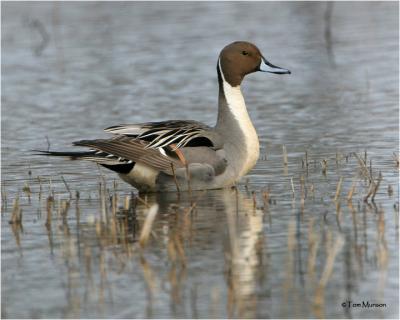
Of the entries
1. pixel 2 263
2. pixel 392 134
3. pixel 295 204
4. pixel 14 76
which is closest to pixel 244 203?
pixel 295 204

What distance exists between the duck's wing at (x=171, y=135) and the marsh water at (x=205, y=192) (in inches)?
17.6

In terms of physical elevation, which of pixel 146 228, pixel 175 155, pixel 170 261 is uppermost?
pixel 175 155

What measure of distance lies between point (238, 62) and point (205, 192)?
1.41 metres

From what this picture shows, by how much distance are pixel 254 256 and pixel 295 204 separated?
5.24 feet

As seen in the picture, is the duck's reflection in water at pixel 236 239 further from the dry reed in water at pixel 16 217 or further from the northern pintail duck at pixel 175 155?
the dry reed in water at pixel 16 217

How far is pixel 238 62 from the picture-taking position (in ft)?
33.4

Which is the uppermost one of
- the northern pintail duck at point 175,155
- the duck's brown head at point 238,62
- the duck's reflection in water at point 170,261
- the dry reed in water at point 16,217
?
the duck's brown head at point 238,62

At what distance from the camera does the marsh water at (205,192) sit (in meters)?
6.30

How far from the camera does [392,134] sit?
38.0 ft

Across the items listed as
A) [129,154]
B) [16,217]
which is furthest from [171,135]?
[16,217]

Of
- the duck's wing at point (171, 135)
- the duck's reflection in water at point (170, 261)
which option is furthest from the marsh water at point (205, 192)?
the duck's wing at point (171, 135)

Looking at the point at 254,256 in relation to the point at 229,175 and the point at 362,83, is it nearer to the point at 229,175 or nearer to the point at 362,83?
the point at 229,175

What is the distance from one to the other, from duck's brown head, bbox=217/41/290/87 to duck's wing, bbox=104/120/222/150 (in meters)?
0.77

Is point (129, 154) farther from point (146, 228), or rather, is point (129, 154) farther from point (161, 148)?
point (146, 228)
